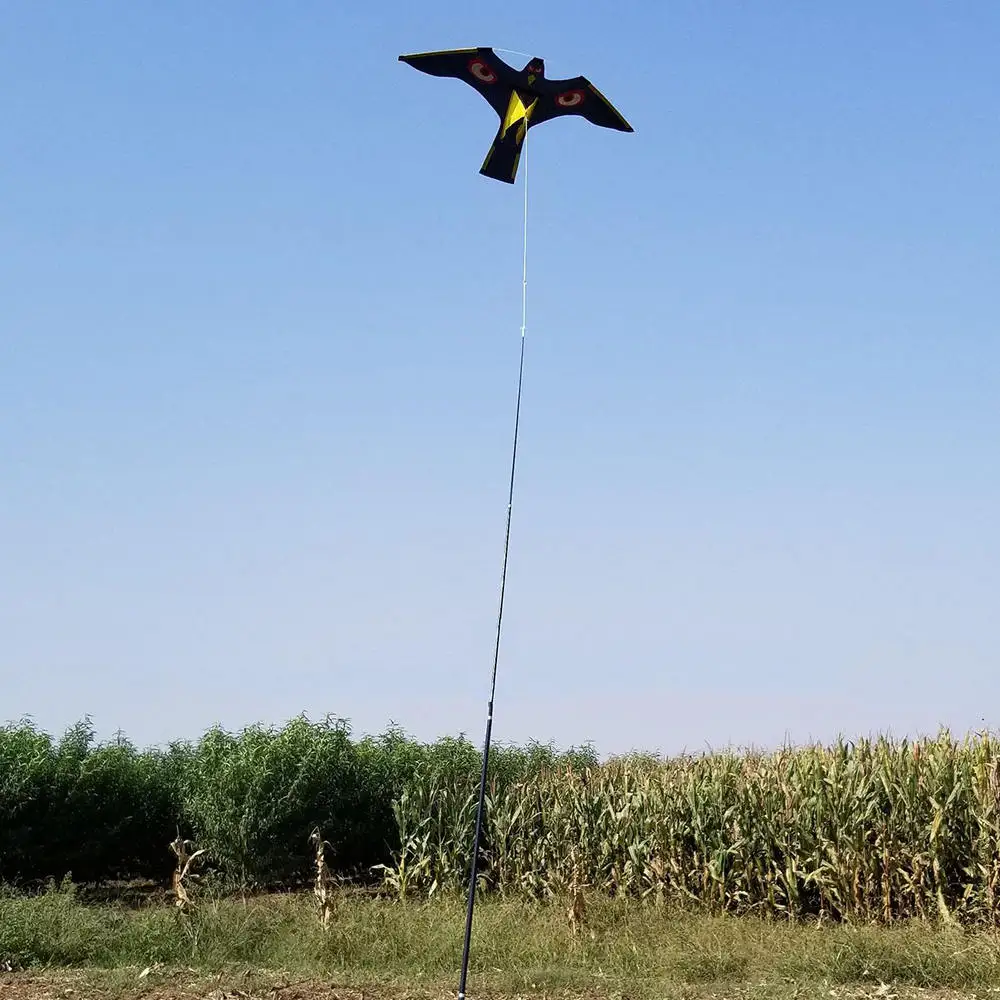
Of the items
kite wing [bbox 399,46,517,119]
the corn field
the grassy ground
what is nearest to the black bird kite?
kite wing [bbox 399,46,517,119]

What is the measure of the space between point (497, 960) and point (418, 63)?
876 cm

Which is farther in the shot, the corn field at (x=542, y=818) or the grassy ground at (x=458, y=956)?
the corn field at (x=542, y=818)

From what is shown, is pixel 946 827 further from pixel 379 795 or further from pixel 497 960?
pixel 379 795

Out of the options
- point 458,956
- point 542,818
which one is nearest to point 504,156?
point 458,956

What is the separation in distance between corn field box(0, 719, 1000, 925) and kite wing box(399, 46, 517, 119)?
952 cm

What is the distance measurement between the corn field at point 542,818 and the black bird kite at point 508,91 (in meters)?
9.05

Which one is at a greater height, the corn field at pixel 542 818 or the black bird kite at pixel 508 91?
the black bird kite at pixel 508 91

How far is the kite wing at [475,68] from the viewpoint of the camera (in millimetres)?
9664

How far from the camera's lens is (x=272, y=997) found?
960cm

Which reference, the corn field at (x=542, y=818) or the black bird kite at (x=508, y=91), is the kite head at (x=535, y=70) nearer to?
the black bird kite at (x=508, y=91)

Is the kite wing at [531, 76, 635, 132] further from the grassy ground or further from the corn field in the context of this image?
the corn field

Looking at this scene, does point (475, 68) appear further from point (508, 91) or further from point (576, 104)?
point (576, 104)

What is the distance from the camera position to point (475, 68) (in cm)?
970

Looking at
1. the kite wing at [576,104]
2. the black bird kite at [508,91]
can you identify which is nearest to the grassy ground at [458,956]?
the black bird kite at [508,91]
